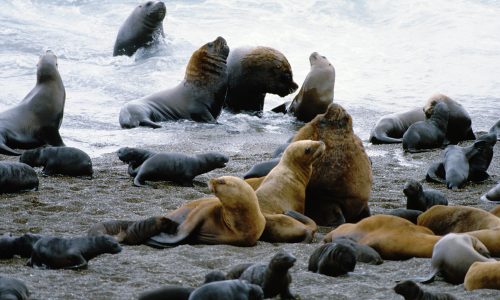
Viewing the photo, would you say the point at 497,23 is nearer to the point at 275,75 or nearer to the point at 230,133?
the point at 275,75

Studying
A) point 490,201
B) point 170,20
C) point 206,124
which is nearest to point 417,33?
point 170,20

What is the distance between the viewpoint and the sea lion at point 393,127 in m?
11.1

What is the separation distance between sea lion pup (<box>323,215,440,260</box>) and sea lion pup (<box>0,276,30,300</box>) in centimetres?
219

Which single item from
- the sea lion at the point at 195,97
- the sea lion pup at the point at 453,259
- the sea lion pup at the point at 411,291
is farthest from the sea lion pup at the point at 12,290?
the sea lion at the point at 195,97

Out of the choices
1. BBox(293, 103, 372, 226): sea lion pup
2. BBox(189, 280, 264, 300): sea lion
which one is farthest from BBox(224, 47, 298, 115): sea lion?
BBox(189, 280, 264, 300): sea lion

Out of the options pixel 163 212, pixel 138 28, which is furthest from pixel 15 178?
pixel 138 28

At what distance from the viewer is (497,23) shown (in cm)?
2255

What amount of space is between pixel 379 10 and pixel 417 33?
12.6 ft

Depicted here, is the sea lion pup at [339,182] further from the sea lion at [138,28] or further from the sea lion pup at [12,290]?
the sea lion at [138,28]

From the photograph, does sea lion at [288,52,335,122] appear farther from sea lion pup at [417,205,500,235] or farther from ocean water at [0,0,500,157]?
sea lion pup at [417,205,500,235]

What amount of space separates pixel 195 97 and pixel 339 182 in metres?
6.53

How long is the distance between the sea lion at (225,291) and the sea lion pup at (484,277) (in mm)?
1197

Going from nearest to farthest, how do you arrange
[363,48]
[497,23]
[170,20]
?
1. [363,48]
2. [497,23]
3. [170,20]

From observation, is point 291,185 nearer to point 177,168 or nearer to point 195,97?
point 177,168
